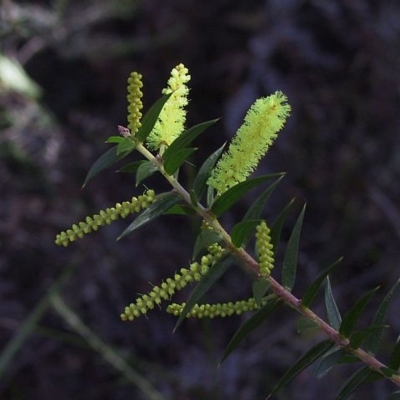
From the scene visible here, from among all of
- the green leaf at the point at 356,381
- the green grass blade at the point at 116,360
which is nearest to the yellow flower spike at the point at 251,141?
the green leaf at the point at 356,381

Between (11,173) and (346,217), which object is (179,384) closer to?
Result: (346,217)

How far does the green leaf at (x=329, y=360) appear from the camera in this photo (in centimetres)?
79

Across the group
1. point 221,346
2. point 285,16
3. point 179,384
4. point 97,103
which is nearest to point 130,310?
point 179,384

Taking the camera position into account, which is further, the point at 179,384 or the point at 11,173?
the point at 11,173

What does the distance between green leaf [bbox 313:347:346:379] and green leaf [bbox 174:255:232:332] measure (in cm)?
14

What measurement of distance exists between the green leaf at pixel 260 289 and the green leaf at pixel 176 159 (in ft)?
0.42

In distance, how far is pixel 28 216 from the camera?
9.66 ft

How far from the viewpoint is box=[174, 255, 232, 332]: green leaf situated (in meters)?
0.74

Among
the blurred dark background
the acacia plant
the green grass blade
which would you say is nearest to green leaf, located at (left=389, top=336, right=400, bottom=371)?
the acacia plant

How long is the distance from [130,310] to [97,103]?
2734 mm

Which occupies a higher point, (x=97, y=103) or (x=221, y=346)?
(x=97, y=103)

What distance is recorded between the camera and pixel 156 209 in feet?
2.50

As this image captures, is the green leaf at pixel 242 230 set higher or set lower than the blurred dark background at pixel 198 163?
higher

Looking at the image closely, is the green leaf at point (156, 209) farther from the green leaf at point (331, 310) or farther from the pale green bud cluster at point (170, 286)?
the green leaf at point (331, 310)
